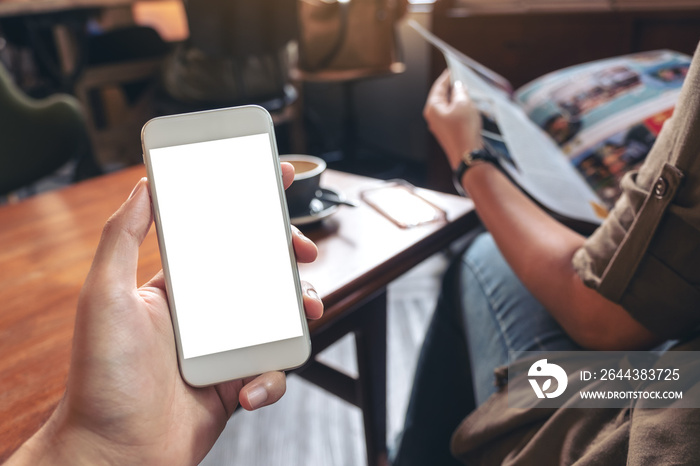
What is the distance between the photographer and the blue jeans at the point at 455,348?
67 cm

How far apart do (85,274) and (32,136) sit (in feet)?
4.34

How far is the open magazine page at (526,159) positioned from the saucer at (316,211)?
0.22 meters

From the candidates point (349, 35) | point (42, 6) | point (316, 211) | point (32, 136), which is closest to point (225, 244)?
point (316, 211)

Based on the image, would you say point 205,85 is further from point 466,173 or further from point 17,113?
point 466,173

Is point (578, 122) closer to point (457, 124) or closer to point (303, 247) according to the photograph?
point (457, 124)

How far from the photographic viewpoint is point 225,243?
0.43 metres

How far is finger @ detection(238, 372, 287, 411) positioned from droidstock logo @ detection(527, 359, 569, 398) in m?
0.25

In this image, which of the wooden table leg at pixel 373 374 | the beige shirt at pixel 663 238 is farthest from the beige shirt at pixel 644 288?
the wooden table leg at pixel 373 374

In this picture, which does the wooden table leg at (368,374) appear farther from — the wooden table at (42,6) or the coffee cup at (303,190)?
the wooden table at (42,6)

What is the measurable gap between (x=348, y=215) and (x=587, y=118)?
60cm

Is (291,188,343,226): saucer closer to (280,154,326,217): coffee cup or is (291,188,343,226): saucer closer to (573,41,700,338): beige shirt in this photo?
(280,154,326,217): coffee cup

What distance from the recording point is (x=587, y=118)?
100cm

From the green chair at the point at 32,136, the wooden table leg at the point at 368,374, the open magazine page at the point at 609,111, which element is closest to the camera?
the wooden table leg at the point at 368,374

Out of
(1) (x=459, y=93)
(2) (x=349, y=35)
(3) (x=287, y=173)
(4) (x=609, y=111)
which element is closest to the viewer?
(3) (x=287, y=173)
